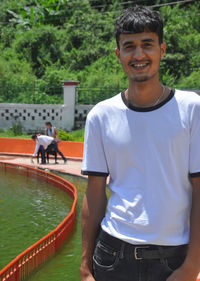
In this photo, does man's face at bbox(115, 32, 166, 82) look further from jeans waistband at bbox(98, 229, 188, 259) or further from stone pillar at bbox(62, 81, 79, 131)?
stone pillar at bbox(62, 81, 79, 131)

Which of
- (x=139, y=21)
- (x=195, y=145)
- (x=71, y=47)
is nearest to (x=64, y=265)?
(x=195, y=145)

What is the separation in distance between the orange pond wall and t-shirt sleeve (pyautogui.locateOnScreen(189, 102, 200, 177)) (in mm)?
14792

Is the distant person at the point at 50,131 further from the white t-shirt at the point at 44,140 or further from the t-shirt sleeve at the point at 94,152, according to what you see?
the t-shirt sleeve at the point at 94,152

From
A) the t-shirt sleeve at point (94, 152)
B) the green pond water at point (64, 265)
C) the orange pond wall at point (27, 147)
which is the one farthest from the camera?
the orange pond wall at point (27, 147)

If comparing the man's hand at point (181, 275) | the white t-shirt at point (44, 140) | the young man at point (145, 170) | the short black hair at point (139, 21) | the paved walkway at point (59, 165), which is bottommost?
the paved walkway at point (59, 165)

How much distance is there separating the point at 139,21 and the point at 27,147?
52.1ft

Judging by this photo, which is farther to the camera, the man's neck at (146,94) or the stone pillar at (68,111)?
the stone pillar at (68,111)

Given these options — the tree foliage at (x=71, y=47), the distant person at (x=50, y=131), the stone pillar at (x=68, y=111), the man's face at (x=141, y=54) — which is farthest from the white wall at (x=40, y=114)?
the man's face at (x=141, y=54)

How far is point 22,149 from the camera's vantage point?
57.8 feet

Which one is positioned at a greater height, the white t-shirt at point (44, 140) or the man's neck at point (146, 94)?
the man's neck at point (146, 94)

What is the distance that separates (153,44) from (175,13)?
32.0 meters

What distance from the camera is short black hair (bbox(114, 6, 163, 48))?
6.47 feet

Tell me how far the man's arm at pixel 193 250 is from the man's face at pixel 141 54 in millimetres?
548

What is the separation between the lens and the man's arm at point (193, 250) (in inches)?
71.1
